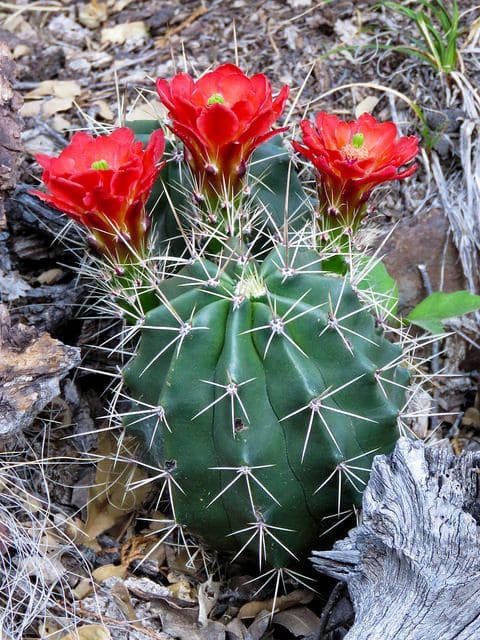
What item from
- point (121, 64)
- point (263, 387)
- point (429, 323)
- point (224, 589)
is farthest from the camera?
point (121, 64)

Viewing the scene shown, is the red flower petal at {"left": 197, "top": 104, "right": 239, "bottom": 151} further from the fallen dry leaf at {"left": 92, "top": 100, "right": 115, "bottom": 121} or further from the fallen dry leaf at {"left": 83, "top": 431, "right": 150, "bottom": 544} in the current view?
the fallen dry leaf at {"left": 92, "top": 100, "right": 115, "bottom": 121}

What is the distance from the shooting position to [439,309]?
8.77 ft

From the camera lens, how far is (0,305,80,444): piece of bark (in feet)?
6.84

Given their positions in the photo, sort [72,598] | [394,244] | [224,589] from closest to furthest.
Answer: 1. [72,598]
2. [224,589]
3. [394,244]

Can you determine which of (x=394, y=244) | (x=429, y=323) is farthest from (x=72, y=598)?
(x=394, y=244)

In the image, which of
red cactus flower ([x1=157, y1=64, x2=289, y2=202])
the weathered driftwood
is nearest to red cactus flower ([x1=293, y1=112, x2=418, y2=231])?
red cactus flower ([x1=157, y1=64, x2=289, y2=202])

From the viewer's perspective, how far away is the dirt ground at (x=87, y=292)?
2168 millimetres

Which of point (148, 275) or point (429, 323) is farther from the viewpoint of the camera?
point (429, 323)

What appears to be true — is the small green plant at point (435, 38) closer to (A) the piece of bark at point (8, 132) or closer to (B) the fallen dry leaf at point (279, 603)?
(A) the piece of bark at point (8, 132)

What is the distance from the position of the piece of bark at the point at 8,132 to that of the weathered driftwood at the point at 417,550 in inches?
53.0

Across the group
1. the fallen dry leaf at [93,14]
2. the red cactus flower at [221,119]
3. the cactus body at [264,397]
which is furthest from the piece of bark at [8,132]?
the fallen dry leaf at [93,14]

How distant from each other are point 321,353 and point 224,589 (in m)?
0.85

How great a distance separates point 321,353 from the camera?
6.49ft

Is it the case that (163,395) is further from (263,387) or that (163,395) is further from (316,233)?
(316,233)
